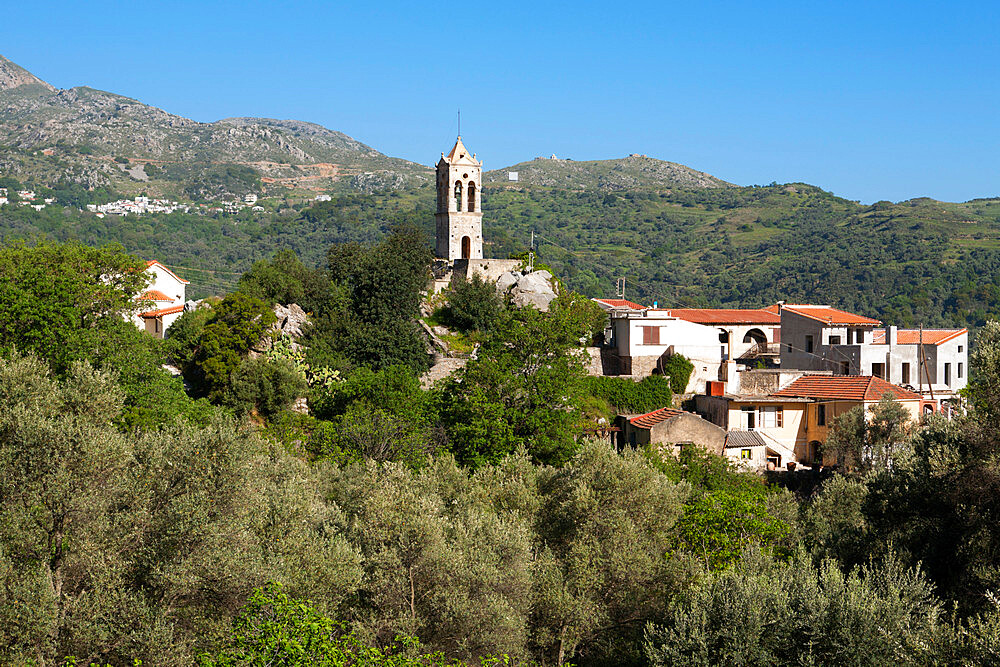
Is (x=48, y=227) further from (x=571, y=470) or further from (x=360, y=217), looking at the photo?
(x=571, y=470)

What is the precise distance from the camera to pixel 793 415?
39875mm

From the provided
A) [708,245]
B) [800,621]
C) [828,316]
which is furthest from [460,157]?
[708,245]

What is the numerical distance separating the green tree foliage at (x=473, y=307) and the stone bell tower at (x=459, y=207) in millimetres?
7425

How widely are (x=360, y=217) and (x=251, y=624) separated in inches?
6492

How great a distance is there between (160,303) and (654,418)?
2534cm

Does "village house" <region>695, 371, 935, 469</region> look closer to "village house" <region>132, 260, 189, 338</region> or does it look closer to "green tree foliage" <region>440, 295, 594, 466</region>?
"green tree foliage" <region>440, 295, 594, 466</region>

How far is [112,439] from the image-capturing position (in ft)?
62.3

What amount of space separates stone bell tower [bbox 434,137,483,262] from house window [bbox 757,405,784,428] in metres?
20.8

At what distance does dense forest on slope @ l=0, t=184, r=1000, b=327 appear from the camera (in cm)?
12019

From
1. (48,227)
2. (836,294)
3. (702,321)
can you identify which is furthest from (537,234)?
(702,321)

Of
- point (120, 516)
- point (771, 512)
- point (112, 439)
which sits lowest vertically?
point (771, 512)

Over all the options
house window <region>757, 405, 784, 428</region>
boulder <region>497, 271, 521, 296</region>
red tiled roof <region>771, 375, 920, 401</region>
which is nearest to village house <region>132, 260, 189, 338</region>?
boulder <region>497, 271, 521, 296</region>

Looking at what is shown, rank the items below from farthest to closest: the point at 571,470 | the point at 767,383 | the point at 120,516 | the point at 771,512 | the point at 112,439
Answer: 1. the point at 767,383
2. the point at 771,512
3. the point at 571,470
4. the point at 112,439
5. the point at 120,516

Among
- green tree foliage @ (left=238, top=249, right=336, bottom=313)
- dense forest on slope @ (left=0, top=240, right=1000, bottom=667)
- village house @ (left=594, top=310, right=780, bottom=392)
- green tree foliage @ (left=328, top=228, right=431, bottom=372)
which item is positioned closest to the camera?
dense forest on slope @ (left=0, top=240, right=1000, bottom=667)
